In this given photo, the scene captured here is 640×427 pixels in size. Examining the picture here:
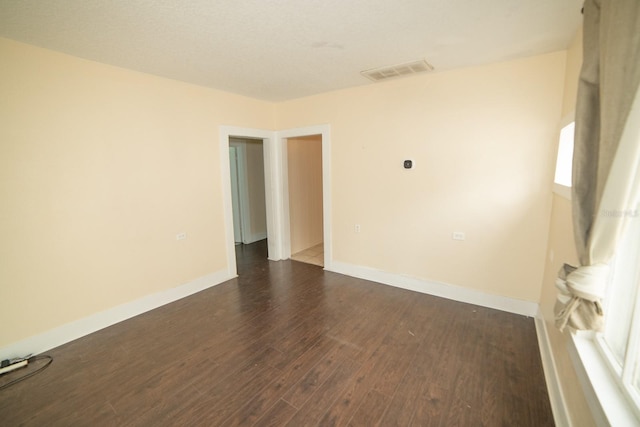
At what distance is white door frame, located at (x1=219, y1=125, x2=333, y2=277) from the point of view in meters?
3.86

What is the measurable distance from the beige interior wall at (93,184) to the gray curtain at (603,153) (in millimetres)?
3649

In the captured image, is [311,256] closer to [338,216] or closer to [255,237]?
[338,216]

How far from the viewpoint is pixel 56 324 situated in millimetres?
2498

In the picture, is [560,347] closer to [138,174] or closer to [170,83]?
[138,174]

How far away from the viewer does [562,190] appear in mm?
2152

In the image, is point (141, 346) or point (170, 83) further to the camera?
point (170, 83)

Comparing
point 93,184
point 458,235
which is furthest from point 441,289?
point 93,184

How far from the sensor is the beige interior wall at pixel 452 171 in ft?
8.79

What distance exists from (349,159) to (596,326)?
3040 millimetres

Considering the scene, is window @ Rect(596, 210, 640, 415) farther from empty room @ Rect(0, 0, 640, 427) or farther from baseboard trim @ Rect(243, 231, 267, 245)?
baseboard trim @ Rect(243, 231, 267, 245)

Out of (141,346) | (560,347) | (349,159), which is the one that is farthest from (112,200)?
(560,347)

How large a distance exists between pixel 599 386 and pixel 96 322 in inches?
152

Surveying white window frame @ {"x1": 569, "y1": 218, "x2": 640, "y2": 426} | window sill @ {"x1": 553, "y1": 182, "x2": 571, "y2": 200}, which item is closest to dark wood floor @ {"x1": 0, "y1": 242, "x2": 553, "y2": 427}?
white window frame @ {"x1": 569, "y1": 218, "x2": 640, "y2": 426}

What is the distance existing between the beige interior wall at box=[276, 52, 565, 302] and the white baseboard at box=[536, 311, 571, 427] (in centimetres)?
60
